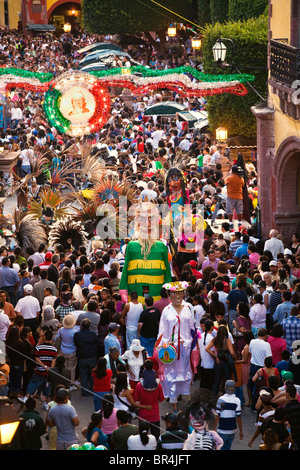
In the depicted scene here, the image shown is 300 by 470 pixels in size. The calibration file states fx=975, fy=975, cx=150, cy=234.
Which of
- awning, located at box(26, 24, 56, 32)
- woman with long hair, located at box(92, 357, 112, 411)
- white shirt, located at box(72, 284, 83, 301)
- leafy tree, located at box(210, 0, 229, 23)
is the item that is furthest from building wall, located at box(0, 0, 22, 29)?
woman with long hair, located at box(92, 357, 112, 411)

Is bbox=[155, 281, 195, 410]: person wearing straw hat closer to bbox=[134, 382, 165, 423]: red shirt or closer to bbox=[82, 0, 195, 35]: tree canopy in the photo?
bbox=[134, 382, 165, 423]: red shirt

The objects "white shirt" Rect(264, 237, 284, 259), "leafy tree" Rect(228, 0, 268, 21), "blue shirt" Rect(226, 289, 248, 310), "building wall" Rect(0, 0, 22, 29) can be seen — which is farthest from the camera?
"building wall" Rect(0, 0, 22, 29)

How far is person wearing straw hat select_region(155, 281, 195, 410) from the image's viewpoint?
1134 cm

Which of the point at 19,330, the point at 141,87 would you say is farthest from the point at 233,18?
the point at 19,330

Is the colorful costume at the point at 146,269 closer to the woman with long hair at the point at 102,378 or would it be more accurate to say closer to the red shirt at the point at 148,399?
the woman with long hair at the point at 102,378

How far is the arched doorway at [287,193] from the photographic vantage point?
18.6 meters

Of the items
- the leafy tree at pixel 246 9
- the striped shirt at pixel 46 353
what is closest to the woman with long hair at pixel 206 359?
the striped shirt at pixel 46 353

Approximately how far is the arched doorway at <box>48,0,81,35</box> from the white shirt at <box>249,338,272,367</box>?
51.9 m

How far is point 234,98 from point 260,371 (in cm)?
1493

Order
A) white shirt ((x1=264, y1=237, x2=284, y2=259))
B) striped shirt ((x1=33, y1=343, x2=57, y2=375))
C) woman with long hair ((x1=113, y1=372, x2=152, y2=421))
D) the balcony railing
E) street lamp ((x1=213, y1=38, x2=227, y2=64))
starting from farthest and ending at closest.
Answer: street lamp ((x1=213, y1=38, x2=227, y2=64))
the balcony railing
white shirt ((x1=264, y1=237, x2=284, y2=259))
striped shirt ((x1=33, y1=343, x2=57, y2=375))
woman with long hair ((x1=113, y1=372, x2=152, y2=421))

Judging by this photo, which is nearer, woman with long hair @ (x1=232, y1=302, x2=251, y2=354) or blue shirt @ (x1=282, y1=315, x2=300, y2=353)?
blue shirt @ (x1=282, y1=315, x2=300, y2=353)

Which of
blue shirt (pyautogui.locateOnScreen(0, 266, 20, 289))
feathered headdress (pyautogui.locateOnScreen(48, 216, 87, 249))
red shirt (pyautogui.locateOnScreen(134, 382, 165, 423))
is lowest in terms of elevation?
red shirt (pyautogui.locateOnScreen(134, 382, 165, 423))

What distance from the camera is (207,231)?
51.2 feet

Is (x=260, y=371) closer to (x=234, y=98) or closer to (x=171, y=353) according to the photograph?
(x=171, y=353)
